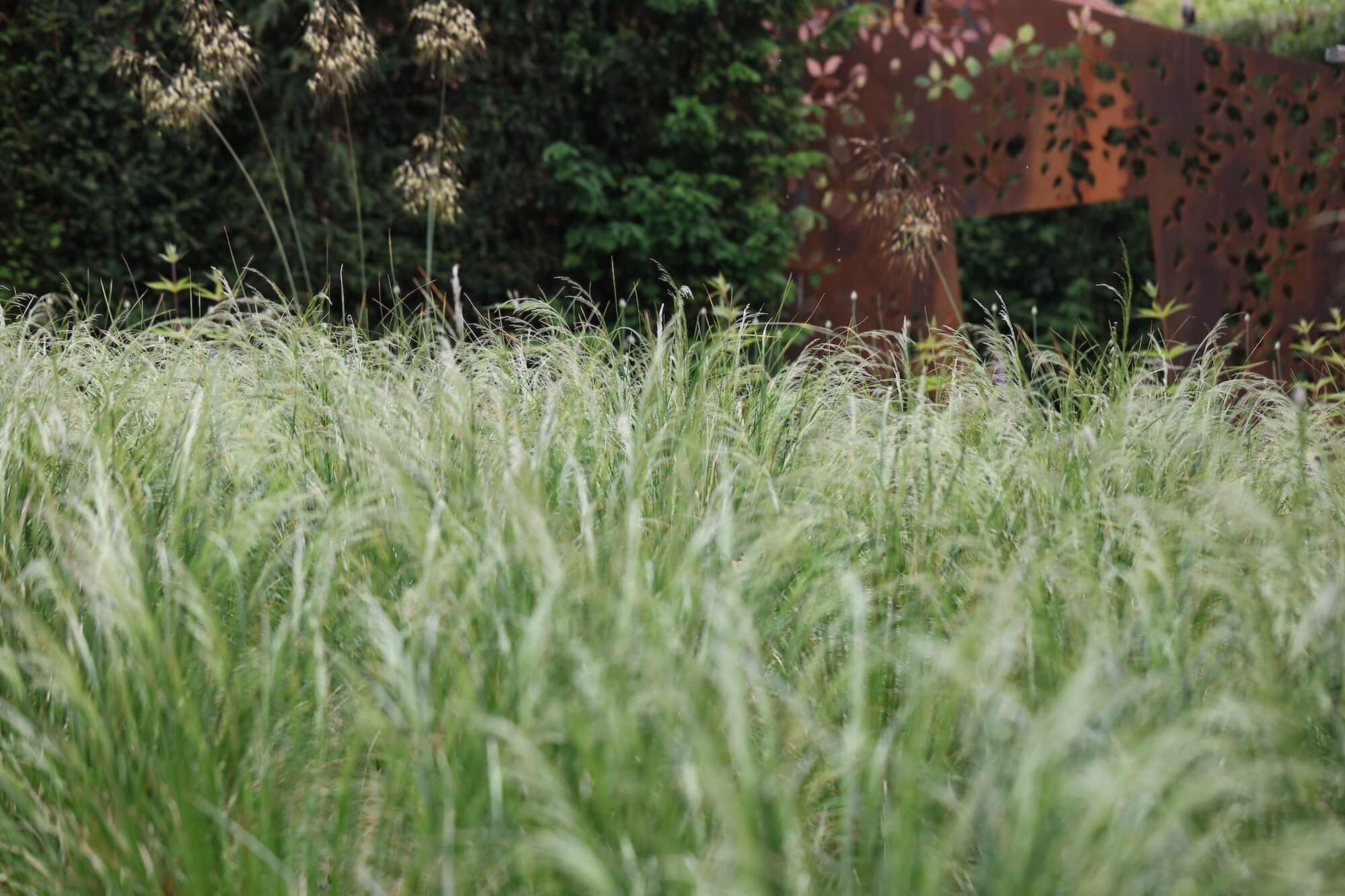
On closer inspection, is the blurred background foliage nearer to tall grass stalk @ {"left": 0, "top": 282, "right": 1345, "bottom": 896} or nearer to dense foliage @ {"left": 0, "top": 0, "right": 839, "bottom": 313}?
dense foliage @ {"left": 0, "top": 0, "right": 839, "bottom": 313}

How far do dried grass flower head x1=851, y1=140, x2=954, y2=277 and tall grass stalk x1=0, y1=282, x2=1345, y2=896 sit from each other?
4.46 metres

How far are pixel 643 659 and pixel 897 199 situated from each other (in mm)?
5999

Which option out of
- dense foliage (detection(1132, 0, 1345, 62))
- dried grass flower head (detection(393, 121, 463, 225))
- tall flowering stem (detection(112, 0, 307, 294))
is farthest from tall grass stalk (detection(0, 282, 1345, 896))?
dense foliage (detection(1132, 0, 1345, 62))

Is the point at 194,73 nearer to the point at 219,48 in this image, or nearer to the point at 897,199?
the point at 219,48

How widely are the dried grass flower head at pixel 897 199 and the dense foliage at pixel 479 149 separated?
522 millimetres

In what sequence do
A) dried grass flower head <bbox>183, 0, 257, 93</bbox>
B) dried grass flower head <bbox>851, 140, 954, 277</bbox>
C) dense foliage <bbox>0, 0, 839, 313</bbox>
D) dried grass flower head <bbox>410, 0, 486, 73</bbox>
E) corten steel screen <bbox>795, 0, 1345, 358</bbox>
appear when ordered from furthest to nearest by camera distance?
1. corten steel screen <bbox>795, 0, 1345, 358</bbox>
2. dried grass flower head <bbox>851, 140, 954, 277</bbox>
3. dense foliage <bbox>0, 0, 839, 313</bbox>
4. dried grass flower head <bbox>410, 0, 486, 73</bbox>
5. dried grass flower head <bbox>183, 0, 257, 93</bbox>

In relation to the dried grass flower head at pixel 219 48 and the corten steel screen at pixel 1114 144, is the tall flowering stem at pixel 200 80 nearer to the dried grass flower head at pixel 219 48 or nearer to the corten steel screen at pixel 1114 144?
the dried grass flower head at pixel 219 48

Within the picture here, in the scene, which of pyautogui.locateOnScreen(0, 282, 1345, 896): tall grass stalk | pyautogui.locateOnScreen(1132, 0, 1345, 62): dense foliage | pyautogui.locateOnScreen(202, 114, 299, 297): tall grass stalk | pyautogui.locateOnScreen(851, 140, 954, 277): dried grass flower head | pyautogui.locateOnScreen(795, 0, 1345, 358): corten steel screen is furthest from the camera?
pyautogui.locateOnScreen(1132, 0, 1345, 62): dense foliage

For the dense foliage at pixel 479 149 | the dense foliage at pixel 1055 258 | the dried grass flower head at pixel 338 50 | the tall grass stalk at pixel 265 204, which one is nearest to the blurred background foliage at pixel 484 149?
the dense foliage at pixel 479 149

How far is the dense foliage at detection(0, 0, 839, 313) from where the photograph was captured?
581 cm

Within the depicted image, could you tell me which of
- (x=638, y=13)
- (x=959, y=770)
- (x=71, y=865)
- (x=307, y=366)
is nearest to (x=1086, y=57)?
(x=638, y=13)

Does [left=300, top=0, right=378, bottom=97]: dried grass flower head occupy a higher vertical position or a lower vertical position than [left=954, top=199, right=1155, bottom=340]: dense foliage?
higher

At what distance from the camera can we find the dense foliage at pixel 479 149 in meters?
5.81

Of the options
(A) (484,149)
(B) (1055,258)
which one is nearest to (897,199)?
(A) (484,149)
